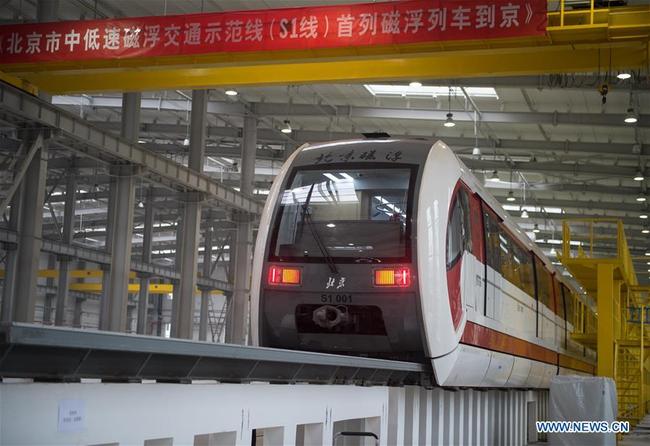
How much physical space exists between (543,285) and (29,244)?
31.6ft

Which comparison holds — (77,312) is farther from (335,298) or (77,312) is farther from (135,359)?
(135,359)

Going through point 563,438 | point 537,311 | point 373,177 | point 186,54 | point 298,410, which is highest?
point 186,54

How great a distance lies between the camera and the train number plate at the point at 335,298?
29.3 feet

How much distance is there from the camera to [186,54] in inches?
529

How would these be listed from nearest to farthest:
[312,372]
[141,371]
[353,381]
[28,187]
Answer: [141,371] < [312,372] < [353,381] < [28,187]

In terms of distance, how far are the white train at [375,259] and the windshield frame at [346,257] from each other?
1 centimetres

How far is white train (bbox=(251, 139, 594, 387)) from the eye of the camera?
28.8ft

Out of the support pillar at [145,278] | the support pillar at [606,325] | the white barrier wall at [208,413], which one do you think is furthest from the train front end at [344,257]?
the support pillar at [145,278]

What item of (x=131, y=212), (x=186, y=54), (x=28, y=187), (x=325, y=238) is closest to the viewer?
(x=325, y=238)

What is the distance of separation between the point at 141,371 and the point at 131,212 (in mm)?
15936

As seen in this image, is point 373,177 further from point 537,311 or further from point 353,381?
point 537,311

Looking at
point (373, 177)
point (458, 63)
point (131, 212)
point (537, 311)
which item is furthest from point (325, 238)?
point (131, 212)

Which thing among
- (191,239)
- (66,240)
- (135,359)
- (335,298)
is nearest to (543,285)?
(335,298)

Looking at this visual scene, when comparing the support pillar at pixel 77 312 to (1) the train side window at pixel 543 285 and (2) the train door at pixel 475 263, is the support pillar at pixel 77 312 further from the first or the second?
(2) the train door at pixel 475 263
